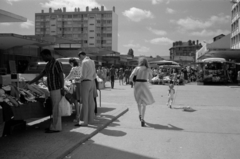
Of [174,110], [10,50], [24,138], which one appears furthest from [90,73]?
[10,50]

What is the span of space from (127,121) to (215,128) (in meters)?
2.49

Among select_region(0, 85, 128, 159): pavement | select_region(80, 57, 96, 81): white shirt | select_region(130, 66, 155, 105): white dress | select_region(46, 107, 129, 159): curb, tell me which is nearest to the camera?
select_region(46, 107, 129, 159): curb

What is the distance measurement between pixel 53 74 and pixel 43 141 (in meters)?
1.45

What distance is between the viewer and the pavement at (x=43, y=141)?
4.61 metres

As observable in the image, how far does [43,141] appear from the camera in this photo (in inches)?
213

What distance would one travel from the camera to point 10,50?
2784 cm

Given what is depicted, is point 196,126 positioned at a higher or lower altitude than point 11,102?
lower

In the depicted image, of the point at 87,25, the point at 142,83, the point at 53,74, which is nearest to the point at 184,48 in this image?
the point at 87,25

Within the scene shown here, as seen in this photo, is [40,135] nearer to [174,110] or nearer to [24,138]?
[24,138]

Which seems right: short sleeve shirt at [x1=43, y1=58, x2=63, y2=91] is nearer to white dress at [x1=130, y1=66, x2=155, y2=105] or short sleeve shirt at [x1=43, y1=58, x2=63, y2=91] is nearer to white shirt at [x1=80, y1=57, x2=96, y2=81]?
white shirt at [x1=80, y1=57, x2=96, y2=81]

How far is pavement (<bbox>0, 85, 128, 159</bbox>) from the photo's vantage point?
15.1 ft

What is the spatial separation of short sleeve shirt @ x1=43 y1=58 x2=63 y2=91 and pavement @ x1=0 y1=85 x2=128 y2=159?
109 centimetres

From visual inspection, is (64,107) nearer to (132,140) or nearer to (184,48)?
(132,140)

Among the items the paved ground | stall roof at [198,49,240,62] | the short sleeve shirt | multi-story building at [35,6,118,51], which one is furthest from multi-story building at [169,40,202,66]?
the short sleeve shirt
